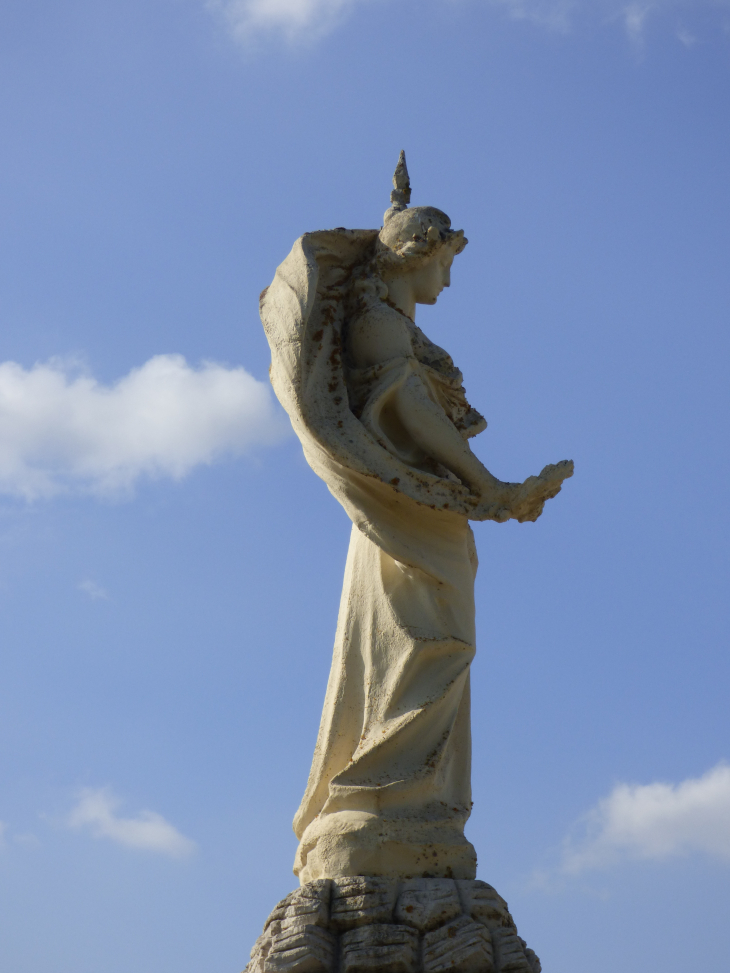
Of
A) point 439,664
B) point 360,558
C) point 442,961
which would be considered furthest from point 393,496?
point 442,961

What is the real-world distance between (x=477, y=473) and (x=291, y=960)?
2.80 m

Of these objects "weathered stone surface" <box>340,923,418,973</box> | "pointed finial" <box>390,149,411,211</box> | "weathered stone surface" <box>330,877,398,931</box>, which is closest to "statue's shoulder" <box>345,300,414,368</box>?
"pointed finial" <box>390,149,411,211</box>

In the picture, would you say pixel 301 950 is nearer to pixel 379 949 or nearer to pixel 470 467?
pixel 379 949

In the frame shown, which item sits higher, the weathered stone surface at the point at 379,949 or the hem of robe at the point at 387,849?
the hem of robe at the point at 387,849

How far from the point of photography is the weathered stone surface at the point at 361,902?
630 cm

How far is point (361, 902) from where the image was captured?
6.33 m

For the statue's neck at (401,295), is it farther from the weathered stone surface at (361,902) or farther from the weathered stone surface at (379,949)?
the weathered stone surface at (379,949)

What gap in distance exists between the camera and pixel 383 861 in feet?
21.3

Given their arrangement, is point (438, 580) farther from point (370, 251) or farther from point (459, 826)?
point (370, 251)

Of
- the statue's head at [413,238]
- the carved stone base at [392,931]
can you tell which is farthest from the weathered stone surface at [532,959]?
the statue's head at [413,238]

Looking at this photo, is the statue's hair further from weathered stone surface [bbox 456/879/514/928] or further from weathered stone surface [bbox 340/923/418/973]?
weathered stone surface [bbox 340/923/418/973]

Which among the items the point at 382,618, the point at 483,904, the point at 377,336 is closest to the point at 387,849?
the point at 483,904

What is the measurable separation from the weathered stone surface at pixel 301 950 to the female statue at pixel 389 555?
1.19 ft

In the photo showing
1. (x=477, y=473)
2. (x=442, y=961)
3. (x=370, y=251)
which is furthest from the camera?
(x=370, y=251)
